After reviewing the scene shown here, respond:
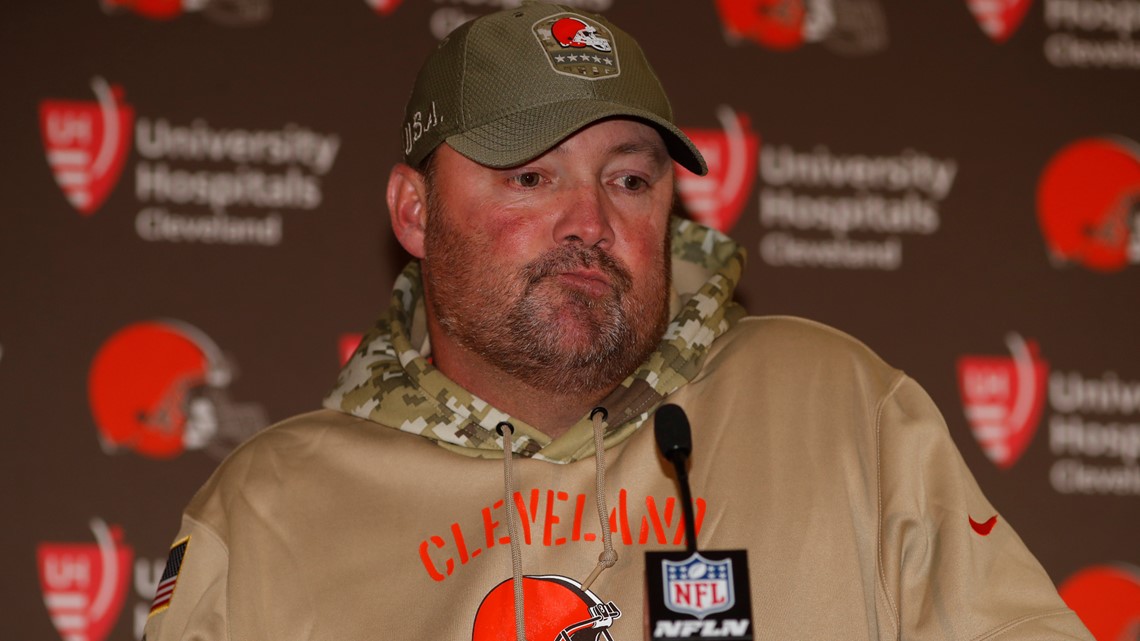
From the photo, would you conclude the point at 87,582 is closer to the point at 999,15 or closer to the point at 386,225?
the point at 386,225

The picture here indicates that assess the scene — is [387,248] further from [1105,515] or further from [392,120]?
[1105,515]

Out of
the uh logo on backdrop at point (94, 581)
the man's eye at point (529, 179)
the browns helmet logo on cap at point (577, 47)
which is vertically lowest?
the uh logo on backdrop at point (94, 581)

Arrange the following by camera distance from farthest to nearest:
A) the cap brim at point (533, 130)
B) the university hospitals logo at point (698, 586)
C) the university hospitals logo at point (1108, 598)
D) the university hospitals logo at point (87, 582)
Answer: the university hospitals logo at point (1108, 598) → the university hospitals logo at point (87, 582) → the cap brim at point (533, 130) → the university hospitals logo at point (698, 586)

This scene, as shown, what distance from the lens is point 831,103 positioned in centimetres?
290

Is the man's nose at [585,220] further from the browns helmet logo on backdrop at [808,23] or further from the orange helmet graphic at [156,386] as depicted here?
the browns helmet logo on backdrop at [808,23]

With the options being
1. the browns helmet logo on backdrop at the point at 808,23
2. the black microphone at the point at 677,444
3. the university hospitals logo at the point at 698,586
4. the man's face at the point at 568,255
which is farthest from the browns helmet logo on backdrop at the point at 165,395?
the university hospitals logo at the point at 698,586

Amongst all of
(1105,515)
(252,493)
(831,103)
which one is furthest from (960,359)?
(252,493)

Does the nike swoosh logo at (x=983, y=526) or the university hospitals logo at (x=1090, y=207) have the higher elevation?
the university hospitals logo at (x=1090, y=207)

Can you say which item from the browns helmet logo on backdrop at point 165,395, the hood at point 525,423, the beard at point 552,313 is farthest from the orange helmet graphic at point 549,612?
the browns helmet logo on backdrop at point 165,395

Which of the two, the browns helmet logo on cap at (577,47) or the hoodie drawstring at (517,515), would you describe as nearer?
the hoodie drawstring at (517,515)

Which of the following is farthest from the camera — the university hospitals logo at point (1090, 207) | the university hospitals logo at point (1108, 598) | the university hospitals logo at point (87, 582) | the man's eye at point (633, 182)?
the university hospitals logo at point (1090, 207)

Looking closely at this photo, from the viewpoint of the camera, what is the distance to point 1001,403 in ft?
9.23

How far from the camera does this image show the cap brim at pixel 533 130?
1758 mm

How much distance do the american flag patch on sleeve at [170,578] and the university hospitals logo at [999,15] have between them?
6.96 ft
